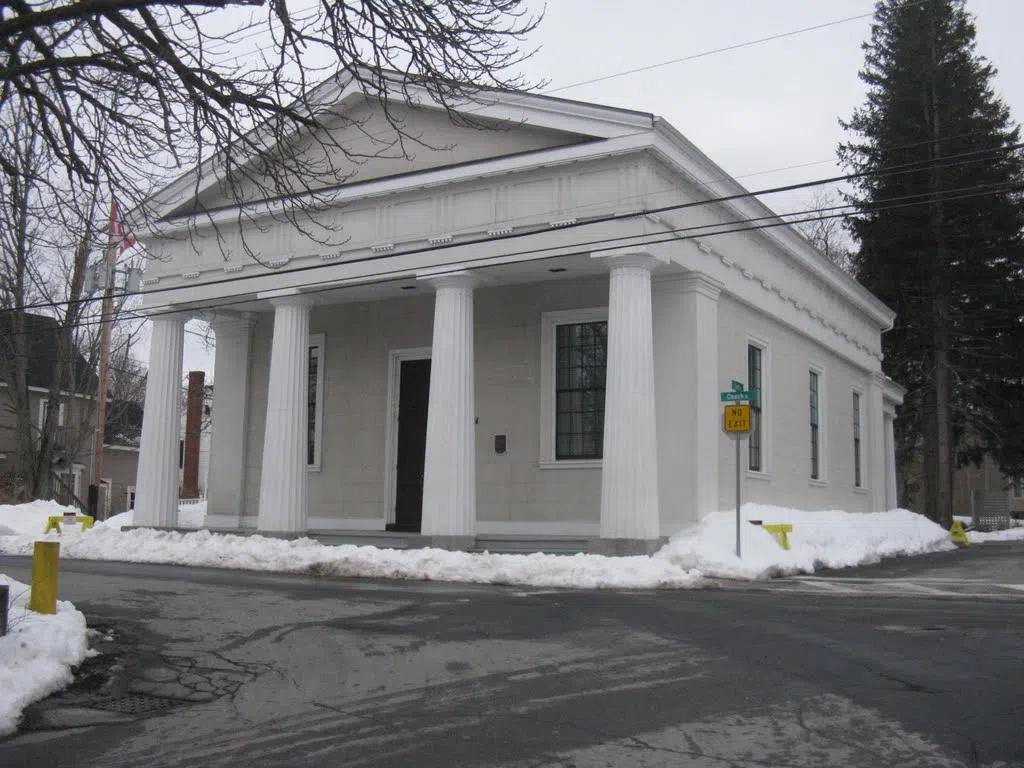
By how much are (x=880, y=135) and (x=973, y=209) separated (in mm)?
5171

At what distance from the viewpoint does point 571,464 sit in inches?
770

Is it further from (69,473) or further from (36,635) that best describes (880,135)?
(36,635)

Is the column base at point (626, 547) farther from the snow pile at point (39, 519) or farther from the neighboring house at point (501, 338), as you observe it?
the snow pile at point (39, 519)

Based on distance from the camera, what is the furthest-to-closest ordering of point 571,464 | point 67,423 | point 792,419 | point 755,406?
point 67,423 < point 792,419 < point 755,406 < point 571,464

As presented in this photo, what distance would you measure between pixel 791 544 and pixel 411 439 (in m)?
7.95

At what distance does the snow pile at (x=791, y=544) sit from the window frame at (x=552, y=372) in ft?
9.95

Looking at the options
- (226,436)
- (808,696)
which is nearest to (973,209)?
(226,436)

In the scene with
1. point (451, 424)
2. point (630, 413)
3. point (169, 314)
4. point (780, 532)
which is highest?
point (169, 314)

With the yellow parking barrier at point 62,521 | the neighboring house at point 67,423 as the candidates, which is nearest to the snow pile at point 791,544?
the yellow parking barrier at point 62,521

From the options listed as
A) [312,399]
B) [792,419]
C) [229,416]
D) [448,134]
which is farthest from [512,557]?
[229,416]

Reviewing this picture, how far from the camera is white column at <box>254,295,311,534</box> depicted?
1984cm

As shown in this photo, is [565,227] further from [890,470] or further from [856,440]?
[890,470]

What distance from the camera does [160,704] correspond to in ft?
23.6

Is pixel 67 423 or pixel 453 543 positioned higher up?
pixel 67 423
